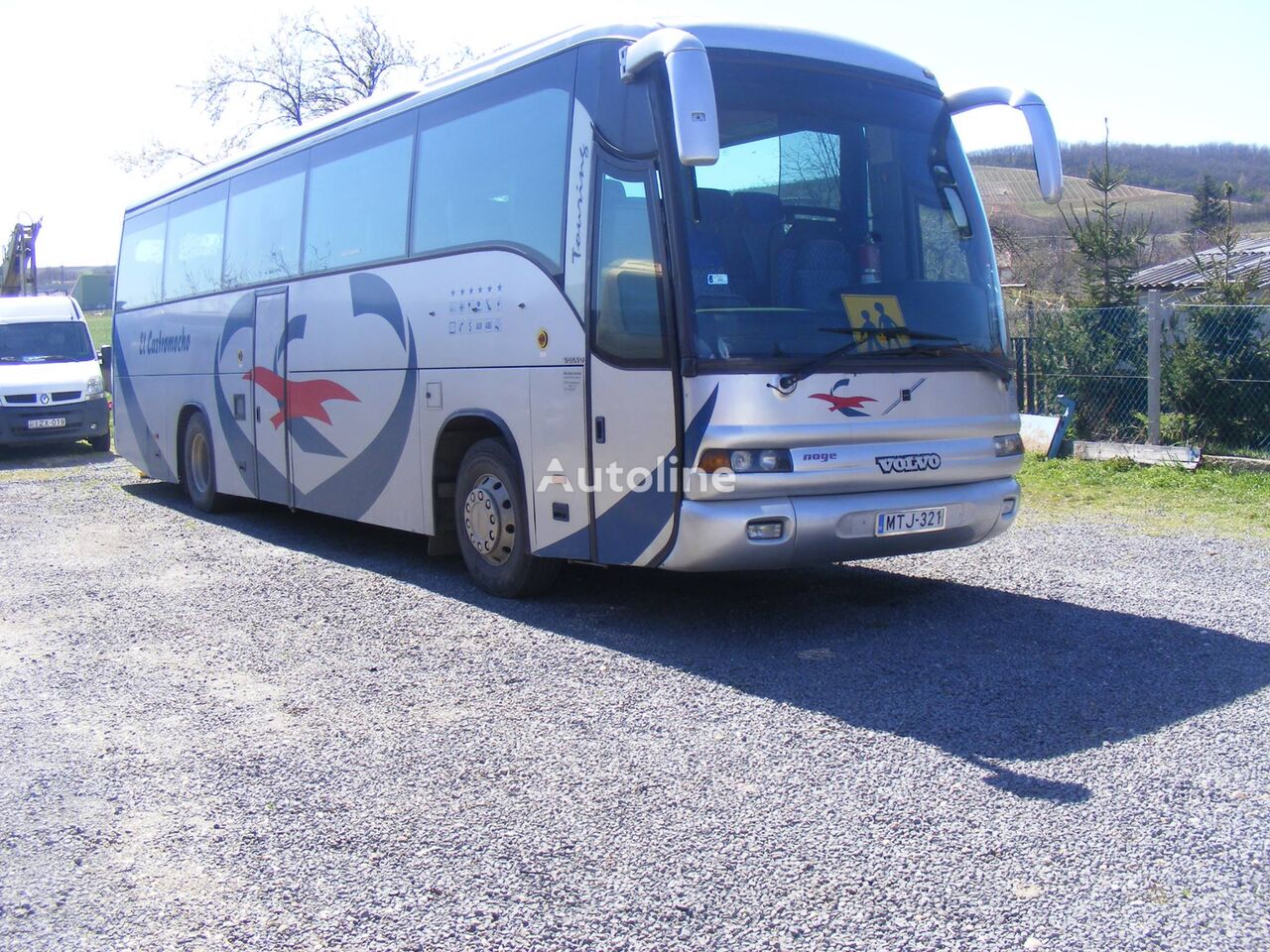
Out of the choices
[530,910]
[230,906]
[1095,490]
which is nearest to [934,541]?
[530,910]

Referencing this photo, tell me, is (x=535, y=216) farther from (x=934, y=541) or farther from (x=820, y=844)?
(x=820, y=844)

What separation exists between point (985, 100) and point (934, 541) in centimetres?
266

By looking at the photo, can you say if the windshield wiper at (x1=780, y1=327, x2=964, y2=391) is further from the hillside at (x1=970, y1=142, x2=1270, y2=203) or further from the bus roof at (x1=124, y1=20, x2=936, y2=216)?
the hillside at (x1=970, y1=142, x2=1270, y2=203)

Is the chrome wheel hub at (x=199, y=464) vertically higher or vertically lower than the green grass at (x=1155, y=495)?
higher

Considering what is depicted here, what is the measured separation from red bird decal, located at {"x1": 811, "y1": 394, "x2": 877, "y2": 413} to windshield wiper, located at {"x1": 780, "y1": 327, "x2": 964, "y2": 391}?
0.49 ft

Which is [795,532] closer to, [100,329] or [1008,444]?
[1008,444]

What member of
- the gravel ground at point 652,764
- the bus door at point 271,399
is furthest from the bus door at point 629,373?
the bus door at point 271,399

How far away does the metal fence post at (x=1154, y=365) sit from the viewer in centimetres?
1325

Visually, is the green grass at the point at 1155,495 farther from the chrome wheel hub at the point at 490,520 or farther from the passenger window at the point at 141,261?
the passenger window at the point at 141,261

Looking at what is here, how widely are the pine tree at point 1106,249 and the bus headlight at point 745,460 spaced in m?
10.9

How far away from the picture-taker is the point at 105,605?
26.0 ft

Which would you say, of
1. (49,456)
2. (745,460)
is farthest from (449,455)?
(49,456)

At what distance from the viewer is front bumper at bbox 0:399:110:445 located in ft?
62.4

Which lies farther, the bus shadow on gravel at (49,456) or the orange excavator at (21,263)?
the orange excavator at (21,263)
